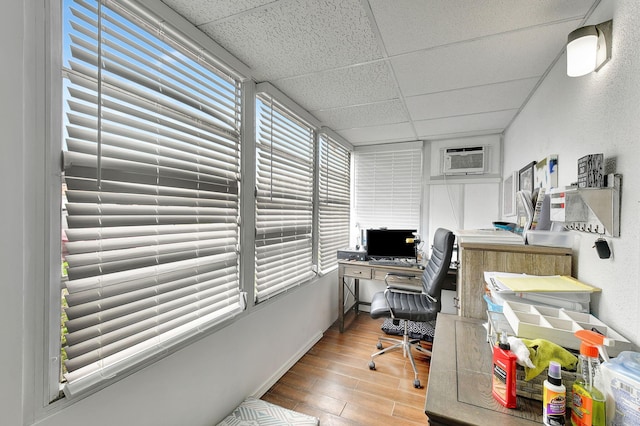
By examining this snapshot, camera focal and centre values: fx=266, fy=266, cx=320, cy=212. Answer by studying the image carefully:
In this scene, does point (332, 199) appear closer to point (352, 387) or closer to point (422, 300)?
point (422, 300)

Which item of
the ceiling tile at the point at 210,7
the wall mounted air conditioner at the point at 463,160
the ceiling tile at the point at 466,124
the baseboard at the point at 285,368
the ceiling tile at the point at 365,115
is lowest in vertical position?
the baseboard at the point at 285,368

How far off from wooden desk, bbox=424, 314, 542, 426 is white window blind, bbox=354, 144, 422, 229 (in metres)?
2.39

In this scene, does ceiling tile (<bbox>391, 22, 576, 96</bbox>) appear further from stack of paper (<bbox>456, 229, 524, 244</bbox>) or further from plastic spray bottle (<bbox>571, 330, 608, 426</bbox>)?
plastic spray bottle (<bbox>571, 330, 608, 426</bbox>)

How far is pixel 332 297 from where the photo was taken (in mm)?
3275

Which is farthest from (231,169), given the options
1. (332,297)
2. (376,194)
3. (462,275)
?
(376,194)

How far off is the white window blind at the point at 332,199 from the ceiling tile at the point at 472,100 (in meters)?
1.02

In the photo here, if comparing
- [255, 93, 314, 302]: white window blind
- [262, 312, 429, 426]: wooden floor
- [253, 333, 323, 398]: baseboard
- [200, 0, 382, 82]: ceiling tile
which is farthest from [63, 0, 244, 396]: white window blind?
[262, 312, 429, 426]: wooden floor

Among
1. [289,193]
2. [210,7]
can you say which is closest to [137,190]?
[210,7]

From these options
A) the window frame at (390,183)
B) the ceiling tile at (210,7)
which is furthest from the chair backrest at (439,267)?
the ceiling tile at (210,7)

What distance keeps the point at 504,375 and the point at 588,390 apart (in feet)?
0.62

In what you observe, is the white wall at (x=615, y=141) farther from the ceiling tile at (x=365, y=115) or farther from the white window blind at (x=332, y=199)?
the white window blind at (x=332, y=199)

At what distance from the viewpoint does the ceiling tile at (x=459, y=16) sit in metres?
1.21

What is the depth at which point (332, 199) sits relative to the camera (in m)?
3.23

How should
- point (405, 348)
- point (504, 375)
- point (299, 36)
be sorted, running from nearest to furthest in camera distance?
1. point (504, 375)
2. point (299, 36)
3. point (405, 348)
